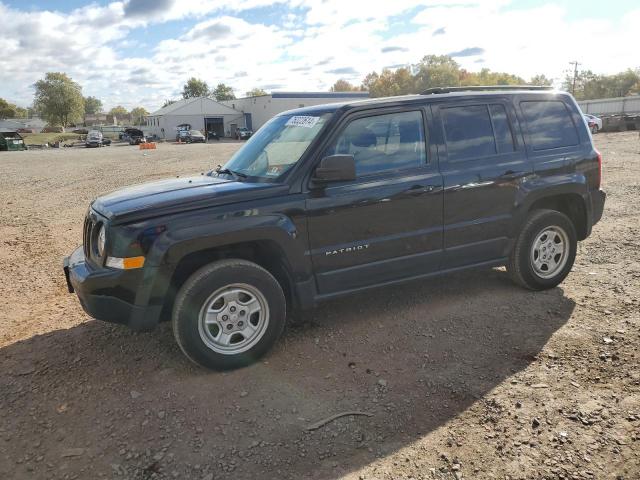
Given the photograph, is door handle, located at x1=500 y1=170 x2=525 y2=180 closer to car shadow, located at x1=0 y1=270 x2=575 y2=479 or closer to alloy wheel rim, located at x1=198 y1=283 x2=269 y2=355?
car shadow, located at x1=0 y1=270 x2=575 y2=479

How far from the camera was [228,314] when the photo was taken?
3.71 m

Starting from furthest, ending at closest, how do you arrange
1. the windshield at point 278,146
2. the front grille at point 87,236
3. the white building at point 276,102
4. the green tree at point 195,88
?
1. the green tree at point 195,88
2. the white building at point 276,102
3. the windshield at point 278,146
4. the front grille at point 87,236

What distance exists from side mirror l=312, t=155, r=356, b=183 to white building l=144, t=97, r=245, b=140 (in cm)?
7349

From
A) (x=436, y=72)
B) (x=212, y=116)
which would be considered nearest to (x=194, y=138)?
(x=212, y=116)

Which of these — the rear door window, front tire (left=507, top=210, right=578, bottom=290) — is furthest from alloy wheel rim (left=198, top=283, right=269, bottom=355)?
front tire (left=507, top=210, right=578, bottom=290)

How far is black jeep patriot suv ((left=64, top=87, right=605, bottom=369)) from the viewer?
11.6ft

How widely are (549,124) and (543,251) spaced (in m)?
1.27

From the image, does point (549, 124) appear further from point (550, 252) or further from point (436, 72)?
point (436, 72)

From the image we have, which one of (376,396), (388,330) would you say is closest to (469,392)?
(376,396)

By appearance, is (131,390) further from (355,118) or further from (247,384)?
(355,118)

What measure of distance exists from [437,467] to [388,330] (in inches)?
66.5

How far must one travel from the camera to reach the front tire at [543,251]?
15.9 ft

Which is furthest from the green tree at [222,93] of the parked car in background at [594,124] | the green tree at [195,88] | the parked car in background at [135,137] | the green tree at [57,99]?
the parked car in background at [594,124]

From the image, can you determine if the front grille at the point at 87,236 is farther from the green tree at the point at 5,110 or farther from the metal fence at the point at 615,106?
the green tree at the point at 5,110
